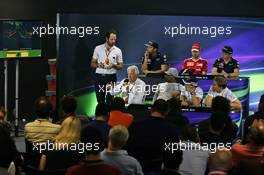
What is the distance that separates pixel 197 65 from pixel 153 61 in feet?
2.55

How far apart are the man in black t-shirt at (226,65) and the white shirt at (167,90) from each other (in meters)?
1.42

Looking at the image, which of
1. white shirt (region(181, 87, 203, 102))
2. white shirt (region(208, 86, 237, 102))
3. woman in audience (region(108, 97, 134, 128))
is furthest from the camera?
white shirt (region(181, 87, 203, 102))

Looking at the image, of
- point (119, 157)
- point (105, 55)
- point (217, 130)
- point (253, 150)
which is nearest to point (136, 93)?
point (105, 55)

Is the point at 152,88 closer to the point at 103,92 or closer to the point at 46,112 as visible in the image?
the point at 103,92

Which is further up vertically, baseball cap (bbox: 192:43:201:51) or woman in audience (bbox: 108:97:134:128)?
baseball cap (bbox: 192:43:201:51)

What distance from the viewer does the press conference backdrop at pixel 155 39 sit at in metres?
9.51

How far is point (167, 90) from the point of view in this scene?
7871 mm

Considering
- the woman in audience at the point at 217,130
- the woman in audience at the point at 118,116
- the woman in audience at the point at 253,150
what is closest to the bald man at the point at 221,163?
the woman in audience at the point at 253,150

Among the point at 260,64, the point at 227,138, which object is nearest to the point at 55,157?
the point at 227,138

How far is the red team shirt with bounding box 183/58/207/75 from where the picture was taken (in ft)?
30.5

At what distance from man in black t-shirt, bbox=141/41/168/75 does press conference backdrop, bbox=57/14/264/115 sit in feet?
0.57

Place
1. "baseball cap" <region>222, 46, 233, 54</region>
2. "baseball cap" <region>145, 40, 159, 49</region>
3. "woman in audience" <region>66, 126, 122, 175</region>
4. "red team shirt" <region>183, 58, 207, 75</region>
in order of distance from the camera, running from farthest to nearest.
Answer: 1. "baseball cap" <region>145, 40, 159, 49</region>
2. "red team shirt" <region>183, 58, 207, 75</region>
3. "baseball cap" <region>222, 46, 233, 54</region>
4. "woman in audience" <region>66, 126, 122, 175</region>

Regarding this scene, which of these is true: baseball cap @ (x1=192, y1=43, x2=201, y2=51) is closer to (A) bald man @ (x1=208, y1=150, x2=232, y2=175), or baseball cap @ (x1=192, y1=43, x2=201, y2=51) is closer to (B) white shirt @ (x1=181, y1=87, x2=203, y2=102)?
(B) white shirt @ (x1=181, y1=87, x2=203, y2=102)

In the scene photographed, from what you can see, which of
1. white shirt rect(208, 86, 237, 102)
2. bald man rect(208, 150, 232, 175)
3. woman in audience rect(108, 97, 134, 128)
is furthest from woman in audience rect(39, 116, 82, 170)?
white shirt rect(208, 86, 237, 102)
